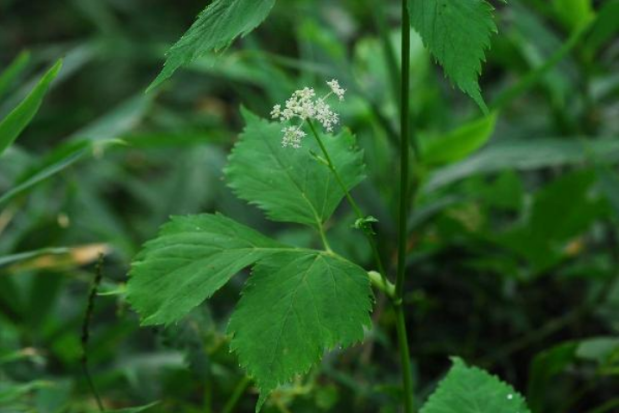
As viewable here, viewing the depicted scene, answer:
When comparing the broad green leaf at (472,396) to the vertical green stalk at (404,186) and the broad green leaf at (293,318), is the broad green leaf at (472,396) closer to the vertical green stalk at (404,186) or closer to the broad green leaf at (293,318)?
the vertical green stalk at (404,186)

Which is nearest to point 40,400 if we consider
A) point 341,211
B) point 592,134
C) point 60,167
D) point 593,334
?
point 60,167

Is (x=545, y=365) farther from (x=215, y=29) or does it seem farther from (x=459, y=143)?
(x=215, y=29)

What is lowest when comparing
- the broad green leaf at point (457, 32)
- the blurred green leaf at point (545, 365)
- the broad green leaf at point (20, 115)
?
the blurred green leaf at point (545, 365)

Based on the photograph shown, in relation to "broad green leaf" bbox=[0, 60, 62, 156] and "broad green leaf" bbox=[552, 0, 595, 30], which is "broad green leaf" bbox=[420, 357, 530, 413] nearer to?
"broad green leaf" bbox=[0, 60, 62, 156]

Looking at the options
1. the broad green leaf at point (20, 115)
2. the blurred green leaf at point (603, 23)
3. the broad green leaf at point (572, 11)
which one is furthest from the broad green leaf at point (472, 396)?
the broad green leaf at point (572, 11)

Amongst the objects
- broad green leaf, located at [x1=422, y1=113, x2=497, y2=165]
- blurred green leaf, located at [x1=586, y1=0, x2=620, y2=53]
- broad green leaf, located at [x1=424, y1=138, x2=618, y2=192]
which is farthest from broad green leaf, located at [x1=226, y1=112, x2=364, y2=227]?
blurred green leaf, located at [x1=586, y1=0, x2=620, y2=53]

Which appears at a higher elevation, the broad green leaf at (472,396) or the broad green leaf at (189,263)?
the broad green leaf at (189,263)

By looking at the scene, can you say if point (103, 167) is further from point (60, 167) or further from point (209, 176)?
point (60, 167)
